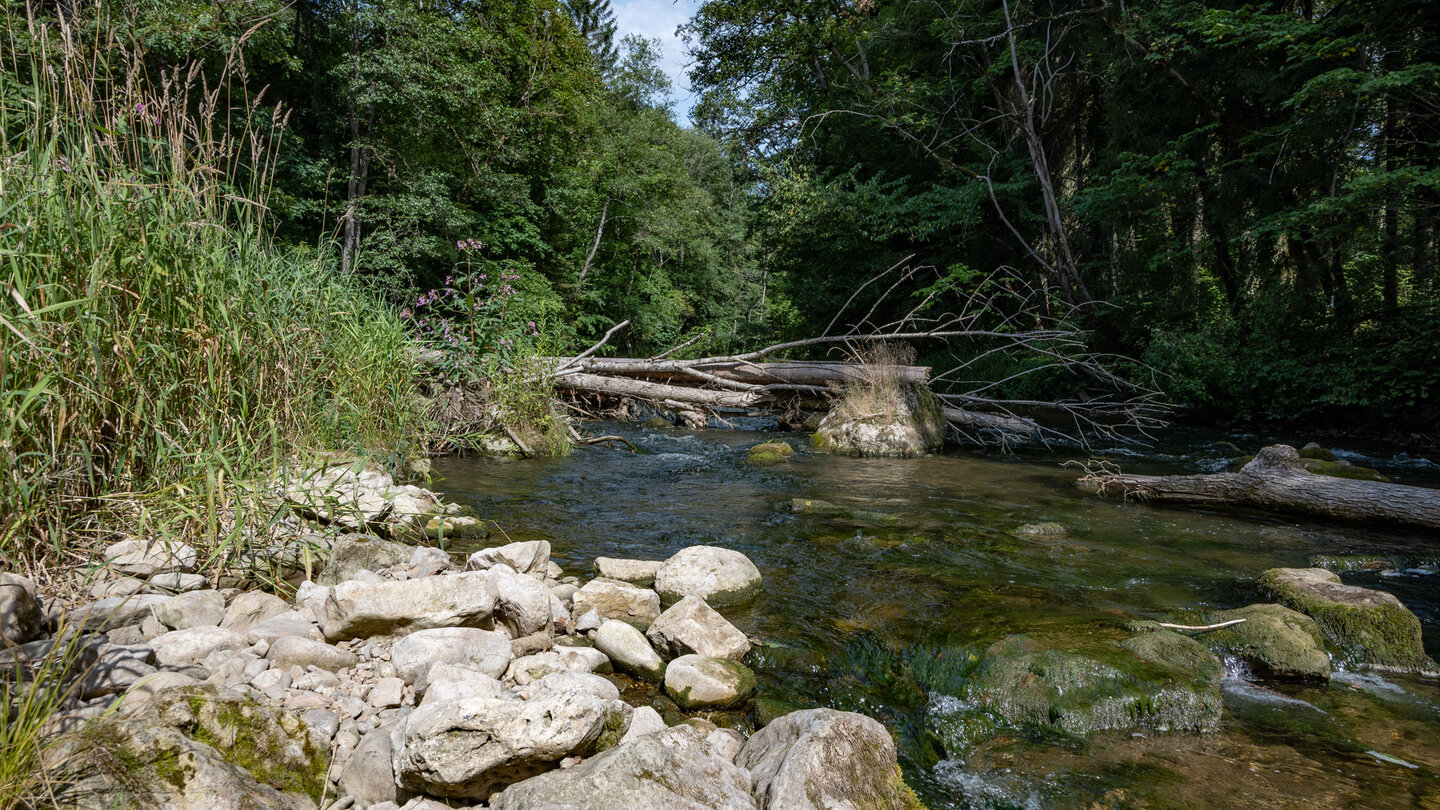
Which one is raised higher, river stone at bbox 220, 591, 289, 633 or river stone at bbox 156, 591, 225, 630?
river stone at bbox 156, 591, 225, 630

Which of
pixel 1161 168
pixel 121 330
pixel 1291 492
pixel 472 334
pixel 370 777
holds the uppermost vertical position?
pixel 1161 168

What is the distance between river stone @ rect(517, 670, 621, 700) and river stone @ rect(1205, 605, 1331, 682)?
2.79m

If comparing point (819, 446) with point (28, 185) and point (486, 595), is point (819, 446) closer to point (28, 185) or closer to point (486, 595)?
point (486, 595)

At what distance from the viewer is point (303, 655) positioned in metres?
2.38

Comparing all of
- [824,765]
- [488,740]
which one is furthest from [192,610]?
[824,765]

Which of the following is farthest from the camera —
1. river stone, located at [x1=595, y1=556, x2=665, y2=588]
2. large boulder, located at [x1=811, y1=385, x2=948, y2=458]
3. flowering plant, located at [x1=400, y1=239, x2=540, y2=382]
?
large boulder, located at [x1=811, y1=385, x2=948, y2=458]

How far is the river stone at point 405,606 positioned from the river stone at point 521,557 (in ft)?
2.27

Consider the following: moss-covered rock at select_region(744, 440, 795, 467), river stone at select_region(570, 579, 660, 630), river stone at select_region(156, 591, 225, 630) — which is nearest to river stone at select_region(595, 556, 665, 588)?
river stone at select_region(570, 579, 660, 630)

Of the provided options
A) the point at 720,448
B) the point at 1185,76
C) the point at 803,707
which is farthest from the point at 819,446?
the point at 1185,76

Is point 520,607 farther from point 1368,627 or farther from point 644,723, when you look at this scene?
point 1368,627

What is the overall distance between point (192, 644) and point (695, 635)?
182cm

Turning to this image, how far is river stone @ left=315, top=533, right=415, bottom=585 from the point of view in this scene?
3.19 metres

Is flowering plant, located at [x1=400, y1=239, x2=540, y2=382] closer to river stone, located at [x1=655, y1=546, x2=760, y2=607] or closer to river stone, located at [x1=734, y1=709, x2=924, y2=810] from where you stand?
river stone, located at [x1=655, y1=546, x2=760, y2=607]

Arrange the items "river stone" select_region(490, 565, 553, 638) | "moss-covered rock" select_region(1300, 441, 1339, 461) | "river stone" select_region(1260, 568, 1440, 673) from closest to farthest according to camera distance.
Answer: "river stone" select_region(490, 565, 553, 638) < "river stone" select_region(1260, 568, 1440, 673) < "moss-covered rock" select_region(1300, 441, 1339, 461)
